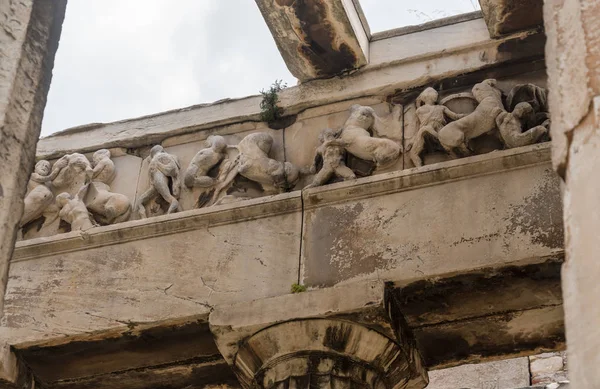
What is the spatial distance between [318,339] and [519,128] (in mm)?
1636

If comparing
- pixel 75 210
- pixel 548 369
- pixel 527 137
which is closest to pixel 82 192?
pixel 75 210

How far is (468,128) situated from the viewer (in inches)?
259

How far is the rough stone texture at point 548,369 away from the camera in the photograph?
9.54 m

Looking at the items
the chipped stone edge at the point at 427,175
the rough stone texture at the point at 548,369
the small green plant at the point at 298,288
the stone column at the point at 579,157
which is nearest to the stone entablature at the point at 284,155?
the chipped stone edge at the point at 427,175

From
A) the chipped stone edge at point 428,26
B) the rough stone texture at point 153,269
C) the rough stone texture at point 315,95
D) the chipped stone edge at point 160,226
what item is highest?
the chipped stone edge at point 428,26

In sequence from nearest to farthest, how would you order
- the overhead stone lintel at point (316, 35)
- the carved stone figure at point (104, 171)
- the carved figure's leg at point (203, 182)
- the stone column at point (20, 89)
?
1. the stone column at point (20, 89)
2. the carved figure's leg at point (203, 182)
3. the overhead stone lintel at point (316, 35)
4. the carved stone figure at point (104, 171)

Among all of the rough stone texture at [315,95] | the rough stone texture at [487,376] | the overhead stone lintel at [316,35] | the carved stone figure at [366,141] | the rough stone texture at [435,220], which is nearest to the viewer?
the rough stone texture at [435,220]

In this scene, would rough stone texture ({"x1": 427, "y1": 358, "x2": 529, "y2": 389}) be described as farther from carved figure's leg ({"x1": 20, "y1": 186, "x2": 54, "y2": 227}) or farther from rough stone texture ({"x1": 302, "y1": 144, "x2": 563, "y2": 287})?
carved figure's leg ({"x1": 20, "y1": 186, "x2": 54, "y2": 227})

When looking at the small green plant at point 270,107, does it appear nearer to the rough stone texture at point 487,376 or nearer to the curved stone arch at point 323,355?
the curved stone arch at point 323,355

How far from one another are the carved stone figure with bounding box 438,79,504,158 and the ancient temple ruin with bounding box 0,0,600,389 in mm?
12

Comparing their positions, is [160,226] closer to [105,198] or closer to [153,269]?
[153,269]

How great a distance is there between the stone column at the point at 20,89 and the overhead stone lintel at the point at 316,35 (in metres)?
2.21

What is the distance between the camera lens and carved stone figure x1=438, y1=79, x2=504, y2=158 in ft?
21.4

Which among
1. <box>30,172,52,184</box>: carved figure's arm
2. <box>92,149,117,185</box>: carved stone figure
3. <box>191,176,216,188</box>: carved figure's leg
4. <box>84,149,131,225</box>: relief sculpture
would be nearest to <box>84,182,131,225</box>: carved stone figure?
<box>84,149,131,225</box>: relief sculpture
